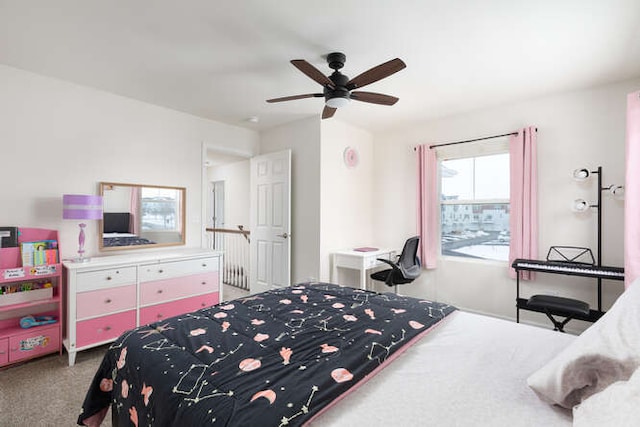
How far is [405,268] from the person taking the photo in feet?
11.9

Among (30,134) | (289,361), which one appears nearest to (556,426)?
(289,361)

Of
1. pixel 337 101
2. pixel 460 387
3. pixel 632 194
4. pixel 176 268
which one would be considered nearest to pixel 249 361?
pixel 460 387

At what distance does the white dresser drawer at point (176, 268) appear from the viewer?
301 cm

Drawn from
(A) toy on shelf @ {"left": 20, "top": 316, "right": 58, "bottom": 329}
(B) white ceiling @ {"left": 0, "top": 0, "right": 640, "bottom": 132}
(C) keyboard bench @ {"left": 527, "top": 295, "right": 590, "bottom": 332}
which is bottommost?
(A) toy on shelf @ {"left": 20, "top": 316, "right": 58, "bottom": 329}

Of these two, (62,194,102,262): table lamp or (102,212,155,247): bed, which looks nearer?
(62,194,102,262): table lamp

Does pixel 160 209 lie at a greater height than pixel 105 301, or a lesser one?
greater

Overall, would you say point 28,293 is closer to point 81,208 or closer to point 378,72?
point 81,208

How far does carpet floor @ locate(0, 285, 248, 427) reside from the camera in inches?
75.0

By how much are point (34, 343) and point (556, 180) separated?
510cm

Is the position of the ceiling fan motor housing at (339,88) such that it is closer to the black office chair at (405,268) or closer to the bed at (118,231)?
the black office chair at (405,268)

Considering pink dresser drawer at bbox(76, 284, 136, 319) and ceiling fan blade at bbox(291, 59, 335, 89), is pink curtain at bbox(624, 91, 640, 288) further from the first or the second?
pink dresser drawer at bbox(76, 284, 136, 319)

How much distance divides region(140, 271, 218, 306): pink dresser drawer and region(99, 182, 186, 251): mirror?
2.15ft

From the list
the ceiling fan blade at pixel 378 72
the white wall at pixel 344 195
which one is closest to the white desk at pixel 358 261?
the white wall at pixel 344 195

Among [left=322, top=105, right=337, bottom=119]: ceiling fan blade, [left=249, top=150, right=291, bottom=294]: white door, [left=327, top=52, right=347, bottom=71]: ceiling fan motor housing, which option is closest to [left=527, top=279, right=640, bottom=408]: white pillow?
[left=327, top=52, right=347, bottom=71]: ceiling fan motor housing
